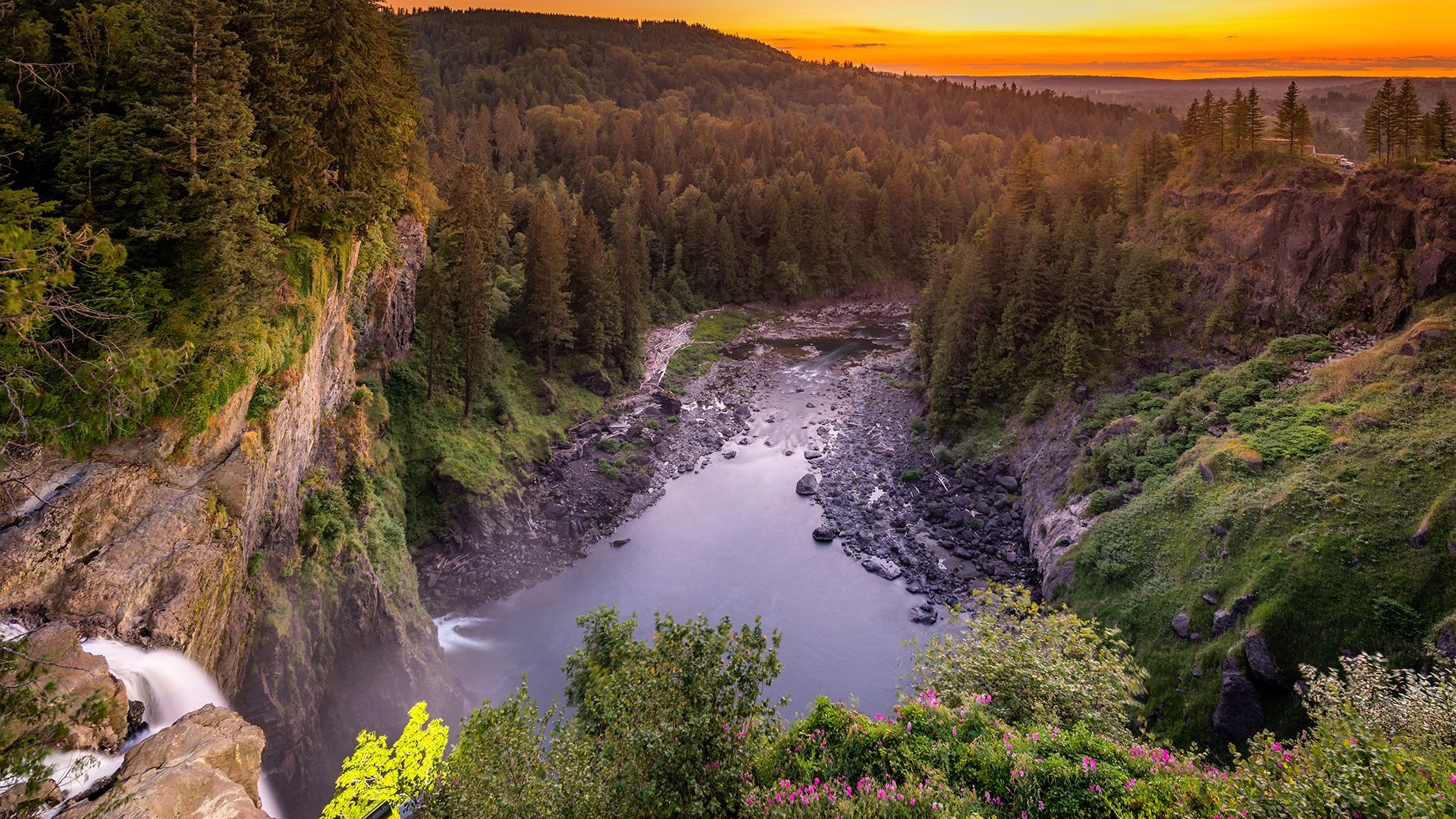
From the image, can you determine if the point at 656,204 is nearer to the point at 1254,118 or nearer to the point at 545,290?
the point at 545,290

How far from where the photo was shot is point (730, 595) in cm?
3766

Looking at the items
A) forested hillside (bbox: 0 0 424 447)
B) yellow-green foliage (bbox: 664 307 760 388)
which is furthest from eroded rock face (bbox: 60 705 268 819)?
yellow-green foliage (bbox: 664 307 760 388)

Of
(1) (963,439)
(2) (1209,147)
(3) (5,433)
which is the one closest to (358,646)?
(3) (5,433)

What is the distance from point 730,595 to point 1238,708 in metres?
22.2

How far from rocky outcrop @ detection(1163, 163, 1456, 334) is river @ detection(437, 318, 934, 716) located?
1186 inches

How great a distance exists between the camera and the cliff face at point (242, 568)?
1443cm

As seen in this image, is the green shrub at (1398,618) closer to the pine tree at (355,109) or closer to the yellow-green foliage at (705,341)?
the pine tree at (355,109)

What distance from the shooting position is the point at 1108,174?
6362 cm

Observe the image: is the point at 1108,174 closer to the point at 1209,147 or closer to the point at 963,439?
the point at 1209,147

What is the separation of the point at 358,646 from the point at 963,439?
4093 cm

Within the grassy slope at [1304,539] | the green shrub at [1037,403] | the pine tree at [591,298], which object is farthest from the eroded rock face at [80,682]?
the green shrub at [1037,403]

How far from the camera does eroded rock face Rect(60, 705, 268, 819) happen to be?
11.0 meters

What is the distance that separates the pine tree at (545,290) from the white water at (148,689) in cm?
3842

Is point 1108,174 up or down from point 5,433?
up
